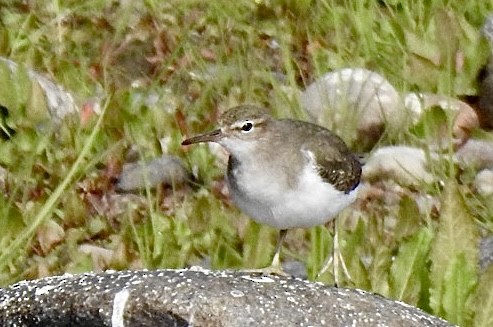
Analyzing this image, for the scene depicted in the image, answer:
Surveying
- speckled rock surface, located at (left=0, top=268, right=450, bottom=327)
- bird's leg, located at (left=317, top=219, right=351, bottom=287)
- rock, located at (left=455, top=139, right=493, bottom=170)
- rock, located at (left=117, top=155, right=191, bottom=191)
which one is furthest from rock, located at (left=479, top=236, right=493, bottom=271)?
rock, located at (left=117, top=155, right=191, bottom=191)

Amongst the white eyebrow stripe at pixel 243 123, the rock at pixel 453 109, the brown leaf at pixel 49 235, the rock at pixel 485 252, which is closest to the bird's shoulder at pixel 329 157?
the white eyebrow stripe at pixel 243 123

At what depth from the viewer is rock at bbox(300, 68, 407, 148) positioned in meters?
7.56

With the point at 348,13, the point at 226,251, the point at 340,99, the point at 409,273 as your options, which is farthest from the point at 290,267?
the point at 348,13

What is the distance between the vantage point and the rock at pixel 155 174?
23.5 ft

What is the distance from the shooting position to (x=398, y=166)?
7254 mm

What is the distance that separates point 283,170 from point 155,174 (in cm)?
177

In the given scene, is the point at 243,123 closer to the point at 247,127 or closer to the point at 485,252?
the point at 247,127

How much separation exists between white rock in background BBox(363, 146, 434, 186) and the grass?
9 centimetres

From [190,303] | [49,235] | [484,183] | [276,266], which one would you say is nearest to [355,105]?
[484,183]

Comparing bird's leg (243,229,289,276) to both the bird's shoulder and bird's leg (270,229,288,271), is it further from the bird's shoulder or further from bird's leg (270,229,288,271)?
the bird's shoulder

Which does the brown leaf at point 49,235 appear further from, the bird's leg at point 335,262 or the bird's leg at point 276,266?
the bird's leg at point 335,262

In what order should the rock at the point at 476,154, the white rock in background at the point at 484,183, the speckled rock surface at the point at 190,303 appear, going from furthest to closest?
the rock at the point at 476,154
the white rock in background at the point at 484,183
the speckled rock surface at the point at 190,303

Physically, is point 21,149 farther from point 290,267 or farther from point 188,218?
point 290,267

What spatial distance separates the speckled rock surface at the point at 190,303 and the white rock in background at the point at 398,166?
9.04 feet
